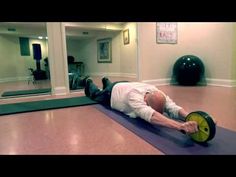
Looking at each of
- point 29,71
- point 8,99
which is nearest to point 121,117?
point 8,99

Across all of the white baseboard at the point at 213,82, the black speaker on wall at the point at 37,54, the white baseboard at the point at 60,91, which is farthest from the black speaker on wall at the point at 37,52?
the white baseboard at the point at 213,82

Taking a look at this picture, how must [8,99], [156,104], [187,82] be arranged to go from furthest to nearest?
[187,82]
[8,99]
[156,104]

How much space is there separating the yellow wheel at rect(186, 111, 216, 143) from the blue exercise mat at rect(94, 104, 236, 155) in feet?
0.20

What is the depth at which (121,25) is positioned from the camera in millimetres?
6586

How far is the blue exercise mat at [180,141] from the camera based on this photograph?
1342mm

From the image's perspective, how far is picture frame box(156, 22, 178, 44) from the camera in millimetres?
4953

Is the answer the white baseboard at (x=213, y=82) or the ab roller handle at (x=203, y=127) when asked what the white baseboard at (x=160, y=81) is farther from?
the ab roller handle at (x=203, y=127)

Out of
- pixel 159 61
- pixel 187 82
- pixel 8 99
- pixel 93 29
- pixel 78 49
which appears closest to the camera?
pixel 8 99

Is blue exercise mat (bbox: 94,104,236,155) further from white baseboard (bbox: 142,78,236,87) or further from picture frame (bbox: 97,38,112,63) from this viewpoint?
picture frame (bbox: 97,38,112,63)

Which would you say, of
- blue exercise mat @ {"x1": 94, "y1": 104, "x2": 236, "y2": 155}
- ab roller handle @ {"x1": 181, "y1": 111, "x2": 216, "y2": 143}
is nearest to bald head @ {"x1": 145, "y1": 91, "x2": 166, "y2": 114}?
blue exercise mat @ {"x1": 94, "y1": 104, "x2": 236, "y2": 155}

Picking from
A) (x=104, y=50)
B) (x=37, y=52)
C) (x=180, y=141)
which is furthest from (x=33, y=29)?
(x=180, y=141)
